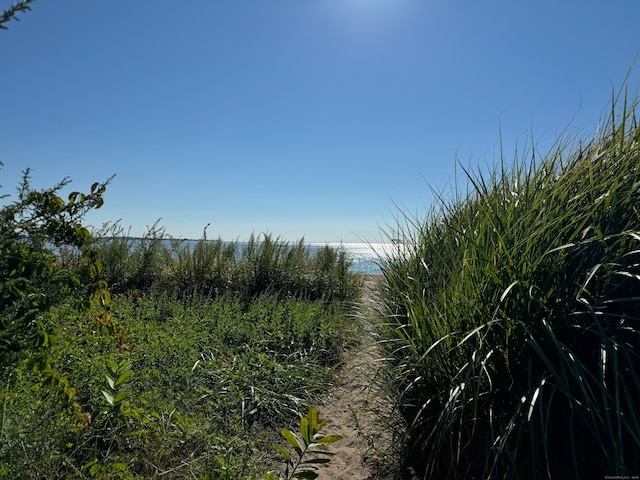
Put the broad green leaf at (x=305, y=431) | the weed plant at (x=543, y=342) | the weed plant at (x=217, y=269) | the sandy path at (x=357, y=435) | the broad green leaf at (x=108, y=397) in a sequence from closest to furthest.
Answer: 1. the broad green leaf at (x=305, y=431)
2. the weed plant at (x=543, y=342)
3. the broad green leaf at (x=108, y=397)
4. the sandy path at (x=357, y=435)
5. the weed plant at (x=217, y=269)

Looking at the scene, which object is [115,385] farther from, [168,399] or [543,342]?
[543,342]

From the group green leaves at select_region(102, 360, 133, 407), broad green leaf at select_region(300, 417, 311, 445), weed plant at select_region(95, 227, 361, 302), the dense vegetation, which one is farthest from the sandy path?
weed plant at select_region(95, 227, 361, 302)

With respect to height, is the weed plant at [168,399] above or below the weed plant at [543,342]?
below

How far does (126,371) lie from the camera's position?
2379 mm

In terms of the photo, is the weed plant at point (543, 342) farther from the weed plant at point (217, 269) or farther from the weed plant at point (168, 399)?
the weed plant at point (217, 269)

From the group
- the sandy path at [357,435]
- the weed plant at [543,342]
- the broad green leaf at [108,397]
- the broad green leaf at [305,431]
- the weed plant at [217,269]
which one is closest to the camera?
the broad green leaf at [305,431]

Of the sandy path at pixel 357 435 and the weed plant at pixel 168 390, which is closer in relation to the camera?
the weed plant at pixel 168 390

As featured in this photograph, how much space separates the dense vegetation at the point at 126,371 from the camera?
171 cm

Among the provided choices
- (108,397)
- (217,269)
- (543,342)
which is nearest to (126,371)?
(108,397)

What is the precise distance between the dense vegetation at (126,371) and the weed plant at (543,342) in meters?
1.15

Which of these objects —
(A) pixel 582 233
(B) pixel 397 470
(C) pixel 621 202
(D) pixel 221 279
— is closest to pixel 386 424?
(B) pixel 397 470

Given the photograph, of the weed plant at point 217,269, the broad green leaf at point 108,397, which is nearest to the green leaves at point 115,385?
the broad green leaf at point 108,397

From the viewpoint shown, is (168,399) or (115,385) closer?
(115,385)

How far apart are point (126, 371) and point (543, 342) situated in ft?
7.40
